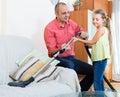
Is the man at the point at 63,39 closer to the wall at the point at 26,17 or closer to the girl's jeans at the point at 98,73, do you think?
the girl's jeans at the point at 98,73

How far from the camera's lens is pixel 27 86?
2172 millimetres

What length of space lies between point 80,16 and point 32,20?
1.02 m

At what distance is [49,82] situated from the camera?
2.30 m

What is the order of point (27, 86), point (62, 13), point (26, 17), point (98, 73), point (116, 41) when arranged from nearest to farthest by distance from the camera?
1. point (27, 86)
2. point (98, 73)
3. point (62, 13)
4. point (26, 17)
5. point (116, 41)

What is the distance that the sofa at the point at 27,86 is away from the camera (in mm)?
2016

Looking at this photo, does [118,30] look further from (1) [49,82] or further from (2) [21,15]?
(1) [49,82]

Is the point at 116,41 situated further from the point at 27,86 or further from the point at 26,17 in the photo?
the point at 27,86

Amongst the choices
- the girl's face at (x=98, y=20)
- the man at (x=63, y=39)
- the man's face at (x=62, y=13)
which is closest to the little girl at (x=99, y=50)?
the girl's face at (x=98, y=20)

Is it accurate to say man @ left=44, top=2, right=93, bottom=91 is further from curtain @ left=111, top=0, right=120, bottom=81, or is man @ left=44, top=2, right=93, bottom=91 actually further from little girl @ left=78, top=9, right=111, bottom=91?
curtain @ left=111, top=0, right=120, bottom=81

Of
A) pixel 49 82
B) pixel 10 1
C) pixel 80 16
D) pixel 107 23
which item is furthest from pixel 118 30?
A: pixel 49 82

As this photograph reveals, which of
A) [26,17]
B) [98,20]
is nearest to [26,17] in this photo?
[26,17]

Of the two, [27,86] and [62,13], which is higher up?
[62,13]

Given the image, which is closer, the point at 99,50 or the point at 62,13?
the point at 99,50

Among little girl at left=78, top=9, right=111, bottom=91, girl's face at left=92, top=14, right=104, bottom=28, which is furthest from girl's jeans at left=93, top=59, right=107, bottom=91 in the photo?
girl's face at left=92, top=14, right=104, bottom=28
